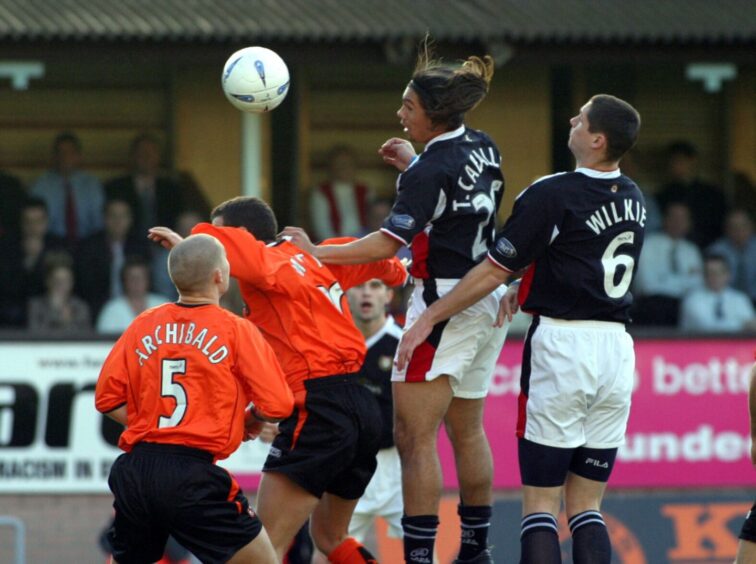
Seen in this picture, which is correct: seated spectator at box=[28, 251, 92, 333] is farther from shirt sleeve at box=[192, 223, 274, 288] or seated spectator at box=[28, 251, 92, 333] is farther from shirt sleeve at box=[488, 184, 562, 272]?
shirt sleeve at box=[488, 184, 562, 272]

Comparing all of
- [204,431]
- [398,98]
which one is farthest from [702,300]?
[204,431]

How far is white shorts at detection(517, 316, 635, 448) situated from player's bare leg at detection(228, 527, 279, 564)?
4.01 feet

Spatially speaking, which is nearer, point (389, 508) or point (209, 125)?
point (389, 508)

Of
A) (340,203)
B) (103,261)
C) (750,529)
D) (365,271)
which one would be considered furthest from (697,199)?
(750,529)

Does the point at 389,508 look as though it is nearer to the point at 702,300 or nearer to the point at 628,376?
the point at 628,376

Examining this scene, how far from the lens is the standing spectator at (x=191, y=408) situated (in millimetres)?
6328

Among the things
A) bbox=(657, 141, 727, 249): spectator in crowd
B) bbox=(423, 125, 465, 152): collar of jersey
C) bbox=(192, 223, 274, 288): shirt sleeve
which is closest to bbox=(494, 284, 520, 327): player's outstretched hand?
bbox=(423, 125, 465, 152): collar of jersey

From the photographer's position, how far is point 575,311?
6648mm

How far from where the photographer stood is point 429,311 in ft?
22.3

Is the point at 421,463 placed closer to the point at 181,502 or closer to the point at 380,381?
the point at 181,502

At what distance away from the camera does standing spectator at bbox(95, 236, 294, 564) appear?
633 cm

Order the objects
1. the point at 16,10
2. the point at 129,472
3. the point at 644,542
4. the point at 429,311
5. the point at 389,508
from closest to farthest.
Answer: the point at 129,472
the point at 429,311
the point at 389,508
the point at 644,542
the point at 16,10

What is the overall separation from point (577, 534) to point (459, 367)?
35.9 inches

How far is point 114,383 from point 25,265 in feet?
22.1
